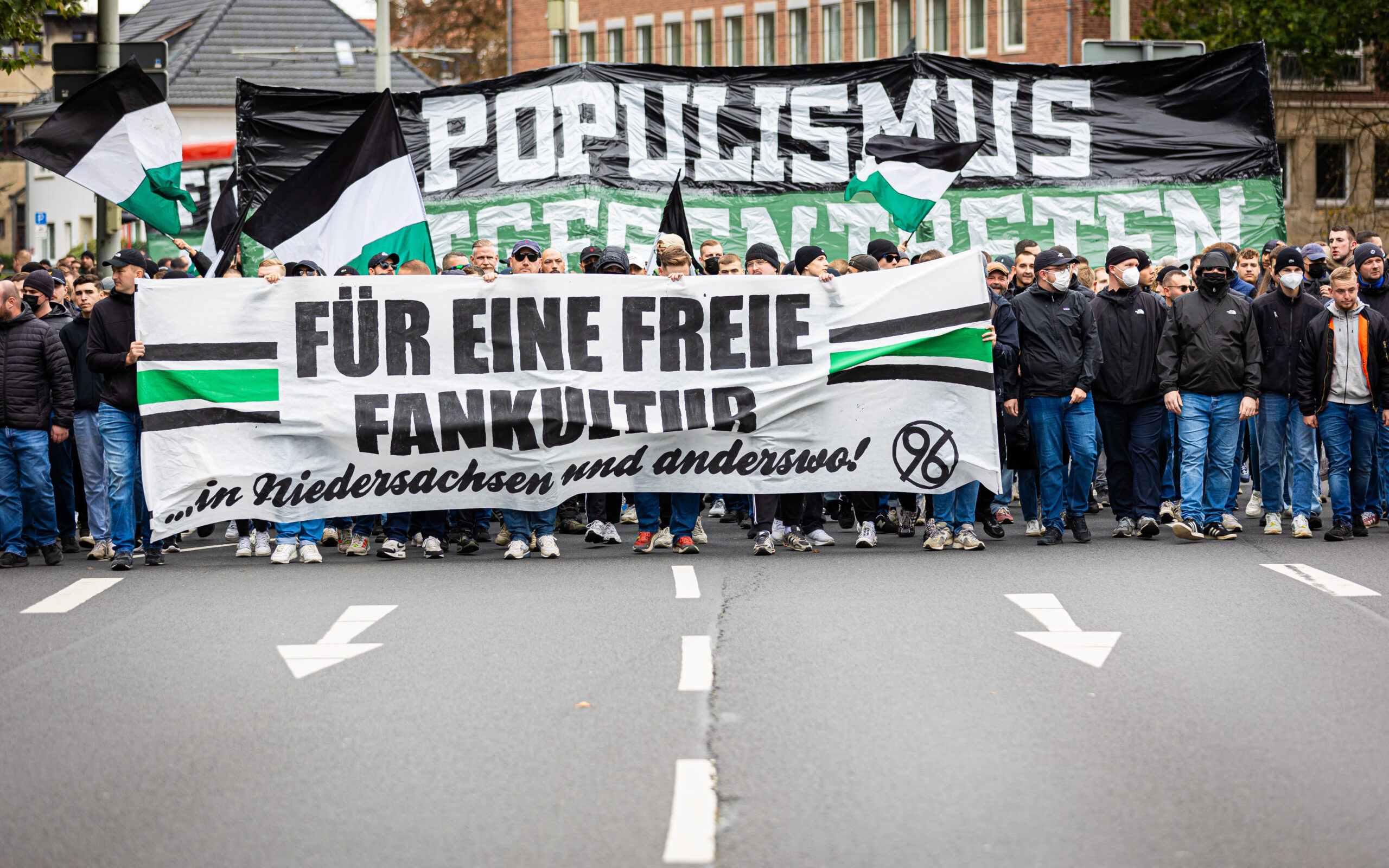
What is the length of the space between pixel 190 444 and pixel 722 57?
49.2 m

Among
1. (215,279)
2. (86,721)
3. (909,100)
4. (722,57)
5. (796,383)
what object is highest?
Result: (722,57)

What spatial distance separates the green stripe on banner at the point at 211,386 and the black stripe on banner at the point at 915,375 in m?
3.67

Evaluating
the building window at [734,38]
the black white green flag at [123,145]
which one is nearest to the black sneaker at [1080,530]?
the black white green flag at [123,145]

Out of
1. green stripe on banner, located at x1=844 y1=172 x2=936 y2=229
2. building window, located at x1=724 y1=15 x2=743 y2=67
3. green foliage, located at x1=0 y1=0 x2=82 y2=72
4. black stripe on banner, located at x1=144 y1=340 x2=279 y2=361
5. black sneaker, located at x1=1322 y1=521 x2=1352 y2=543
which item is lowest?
black sneaker, located at x1=1322 y1=521 x2=1352 y2=543

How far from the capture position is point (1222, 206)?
56.8 ft

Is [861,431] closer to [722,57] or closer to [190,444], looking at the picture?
[190,444]

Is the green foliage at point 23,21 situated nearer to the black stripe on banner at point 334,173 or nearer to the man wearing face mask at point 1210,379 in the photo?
A: the black stripe on banner at point 334,173

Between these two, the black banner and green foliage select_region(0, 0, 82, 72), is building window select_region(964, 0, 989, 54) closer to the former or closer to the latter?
the black banner

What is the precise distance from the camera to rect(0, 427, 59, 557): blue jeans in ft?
39.3

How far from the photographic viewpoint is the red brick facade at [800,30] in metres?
50.3

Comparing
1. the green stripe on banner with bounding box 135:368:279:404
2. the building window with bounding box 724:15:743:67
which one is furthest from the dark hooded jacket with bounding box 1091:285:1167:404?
the building window with bounding box 724:15:743:67

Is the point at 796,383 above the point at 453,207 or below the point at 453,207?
below

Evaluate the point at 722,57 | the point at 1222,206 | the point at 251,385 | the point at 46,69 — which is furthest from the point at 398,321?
the point at 46,69

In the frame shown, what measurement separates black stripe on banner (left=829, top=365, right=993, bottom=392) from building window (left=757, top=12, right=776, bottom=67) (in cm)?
4708
